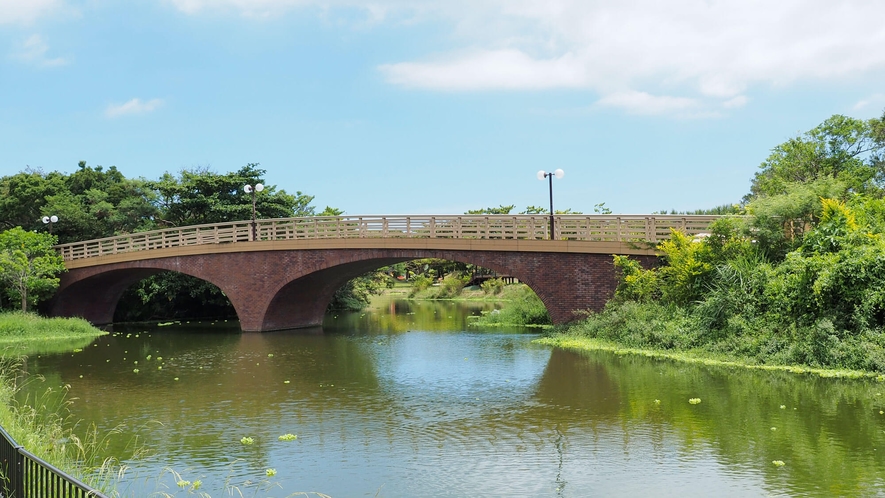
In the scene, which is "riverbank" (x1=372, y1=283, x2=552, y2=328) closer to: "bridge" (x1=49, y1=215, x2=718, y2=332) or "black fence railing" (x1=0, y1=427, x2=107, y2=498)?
"bridge" (x1=49, y1=215, x2=718, y2=332)

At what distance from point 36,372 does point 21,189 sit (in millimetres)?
27583

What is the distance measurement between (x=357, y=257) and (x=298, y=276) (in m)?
2.72

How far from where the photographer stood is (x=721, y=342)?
19.3m

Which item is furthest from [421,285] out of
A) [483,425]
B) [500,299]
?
[483,425]

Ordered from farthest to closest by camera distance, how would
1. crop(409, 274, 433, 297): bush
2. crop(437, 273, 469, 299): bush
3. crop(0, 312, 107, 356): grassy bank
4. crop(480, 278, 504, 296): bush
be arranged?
crop(409, 274, 433, 297): bush, crop(437, 273, 469, 299): bush, crop(480, 278, 504, 296): bush, crop(0, 312, 107, 356): grassy bank

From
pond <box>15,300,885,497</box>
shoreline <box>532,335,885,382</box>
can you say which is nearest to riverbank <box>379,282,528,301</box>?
shoreline <box>532,335,885,382</box>

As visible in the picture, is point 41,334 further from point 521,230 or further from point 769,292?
point 769,292

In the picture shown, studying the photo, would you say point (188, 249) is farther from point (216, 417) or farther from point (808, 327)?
point (808, 327)

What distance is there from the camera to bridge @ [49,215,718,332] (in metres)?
25.6

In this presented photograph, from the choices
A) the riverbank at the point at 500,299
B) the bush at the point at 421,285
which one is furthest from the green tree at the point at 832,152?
the bush at the point at 421,285

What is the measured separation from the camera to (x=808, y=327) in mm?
17984

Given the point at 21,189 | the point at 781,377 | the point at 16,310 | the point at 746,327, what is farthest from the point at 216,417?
the point at 21,189

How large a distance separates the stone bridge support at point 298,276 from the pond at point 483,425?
4283 mm

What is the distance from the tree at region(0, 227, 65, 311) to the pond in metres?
14.4
